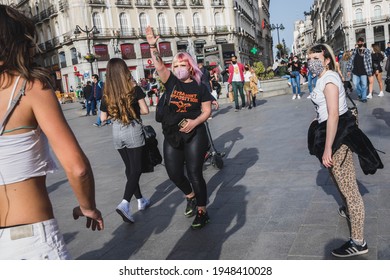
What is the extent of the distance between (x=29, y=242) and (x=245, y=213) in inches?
113

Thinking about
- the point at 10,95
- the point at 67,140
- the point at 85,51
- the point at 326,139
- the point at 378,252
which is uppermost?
the point at 85,51

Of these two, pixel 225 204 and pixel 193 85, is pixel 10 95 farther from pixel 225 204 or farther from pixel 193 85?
pixel 225 204

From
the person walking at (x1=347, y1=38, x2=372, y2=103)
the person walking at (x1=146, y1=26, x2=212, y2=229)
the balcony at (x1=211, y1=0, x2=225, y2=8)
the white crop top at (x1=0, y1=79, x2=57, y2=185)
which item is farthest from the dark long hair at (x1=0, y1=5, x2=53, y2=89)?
the balcony at (x1=211, y1=0, x2=225, y2=8)

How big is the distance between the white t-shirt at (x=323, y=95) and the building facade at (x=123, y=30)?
126 ft

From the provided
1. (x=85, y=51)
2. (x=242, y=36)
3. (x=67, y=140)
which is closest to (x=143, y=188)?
(x=67, y=140)

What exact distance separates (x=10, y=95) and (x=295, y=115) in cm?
992

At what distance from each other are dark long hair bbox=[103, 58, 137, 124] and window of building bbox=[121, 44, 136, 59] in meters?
43.2

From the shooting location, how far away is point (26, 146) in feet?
5.35

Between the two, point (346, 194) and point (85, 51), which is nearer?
point (346, 194)

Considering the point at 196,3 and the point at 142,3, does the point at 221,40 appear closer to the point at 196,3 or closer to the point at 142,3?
the point at 196,3

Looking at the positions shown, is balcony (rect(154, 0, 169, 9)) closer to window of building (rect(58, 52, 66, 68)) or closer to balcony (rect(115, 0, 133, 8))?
balcony (rect(115, 0, 133, 8))

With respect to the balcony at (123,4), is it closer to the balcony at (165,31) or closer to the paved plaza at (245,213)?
the balcony at (165,31)

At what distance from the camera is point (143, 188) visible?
5.73m

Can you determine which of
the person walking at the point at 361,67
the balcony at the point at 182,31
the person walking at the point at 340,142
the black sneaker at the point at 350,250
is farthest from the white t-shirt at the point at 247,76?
the balcony at the point at 182,31
